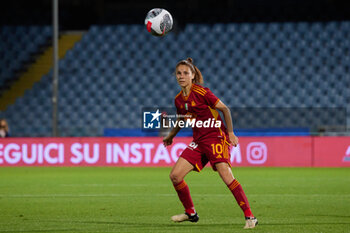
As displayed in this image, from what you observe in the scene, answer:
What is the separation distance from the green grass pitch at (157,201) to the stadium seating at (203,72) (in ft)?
23.2

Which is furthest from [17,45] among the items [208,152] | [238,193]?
[238,193]

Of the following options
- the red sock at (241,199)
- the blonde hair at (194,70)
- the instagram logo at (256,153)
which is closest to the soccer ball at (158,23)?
the blonde hair at (194,70)

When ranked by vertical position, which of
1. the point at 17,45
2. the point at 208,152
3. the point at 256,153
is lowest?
the point at 256,153

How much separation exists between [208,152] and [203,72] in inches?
669

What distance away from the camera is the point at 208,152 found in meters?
6.89

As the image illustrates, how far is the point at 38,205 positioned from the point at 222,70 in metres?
15.3

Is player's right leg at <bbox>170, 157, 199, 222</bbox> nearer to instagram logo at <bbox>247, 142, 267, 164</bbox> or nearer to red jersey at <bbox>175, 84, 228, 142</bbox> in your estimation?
red jersey at <bbox>175, 84, 228, 142</bbox>

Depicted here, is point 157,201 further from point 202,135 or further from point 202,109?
point 202,109

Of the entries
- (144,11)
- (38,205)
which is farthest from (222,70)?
(38,205)

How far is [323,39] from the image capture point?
78.5 feet

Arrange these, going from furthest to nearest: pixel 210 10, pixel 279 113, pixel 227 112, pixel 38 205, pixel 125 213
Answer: pixel 210 10 → pixel 279 113 → pixel 38 205 → pixel 125 213 → pixel 227 112

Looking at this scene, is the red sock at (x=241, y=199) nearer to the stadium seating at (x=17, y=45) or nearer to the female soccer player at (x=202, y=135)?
the female soccer player at (x=202, y=135)

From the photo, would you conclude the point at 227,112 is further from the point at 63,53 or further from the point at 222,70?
the point at 63,53

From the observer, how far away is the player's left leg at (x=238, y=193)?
6.70 metres
